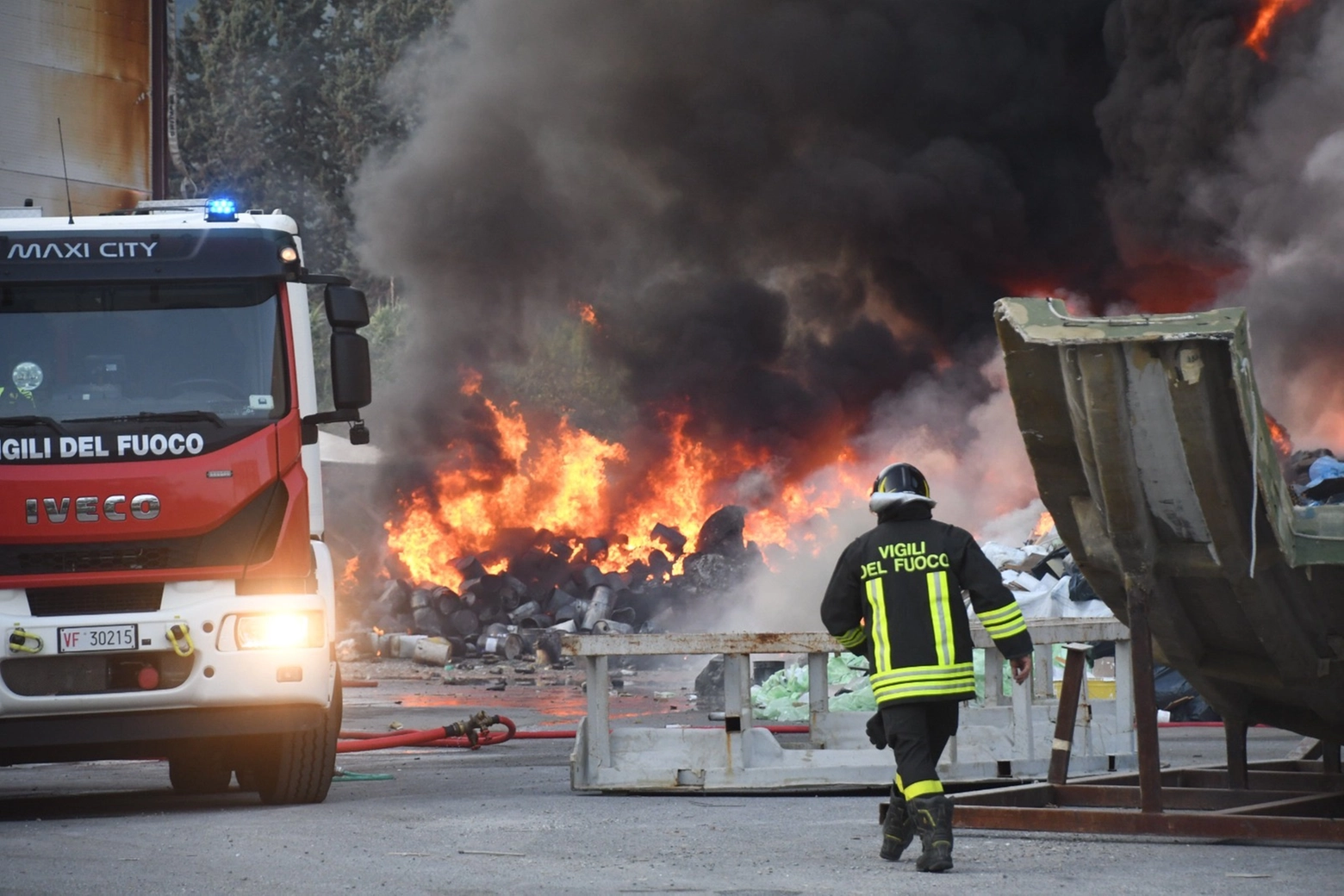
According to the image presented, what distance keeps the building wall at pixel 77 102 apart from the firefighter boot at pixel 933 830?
5.99 m

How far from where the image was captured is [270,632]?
6648 mm

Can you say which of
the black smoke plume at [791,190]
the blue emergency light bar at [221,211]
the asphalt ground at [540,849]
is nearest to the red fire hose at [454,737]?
the asphalt ground at [540,849]

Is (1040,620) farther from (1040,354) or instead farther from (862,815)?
(1040,354)

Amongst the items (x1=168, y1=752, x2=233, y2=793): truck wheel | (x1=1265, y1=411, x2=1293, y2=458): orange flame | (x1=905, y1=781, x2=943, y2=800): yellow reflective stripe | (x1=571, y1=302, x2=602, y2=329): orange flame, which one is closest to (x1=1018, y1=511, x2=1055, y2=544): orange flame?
(x1=1265, y1=411, x2=1293, y2=458): orange flame

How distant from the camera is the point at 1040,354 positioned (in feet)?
17.0

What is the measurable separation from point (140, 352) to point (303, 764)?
1.83 meters

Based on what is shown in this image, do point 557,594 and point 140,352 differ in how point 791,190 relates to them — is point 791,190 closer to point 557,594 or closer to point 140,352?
point 557,594

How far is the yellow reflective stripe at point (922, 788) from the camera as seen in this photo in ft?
16.4

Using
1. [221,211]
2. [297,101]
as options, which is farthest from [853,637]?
[297,101]

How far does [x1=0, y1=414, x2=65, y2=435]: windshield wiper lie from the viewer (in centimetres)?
653

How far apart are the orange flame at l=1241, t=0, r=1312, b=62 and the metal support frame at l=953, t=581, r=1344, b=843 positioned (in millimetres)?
18187

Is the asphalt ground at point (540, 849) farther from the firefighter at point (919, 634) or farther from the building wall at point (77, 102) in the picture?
the building wall at point (77, 102)

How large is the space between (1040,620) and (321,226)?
31.8 meters

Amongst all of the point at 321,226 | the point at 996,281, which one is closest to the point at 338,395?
the point at 996,281
